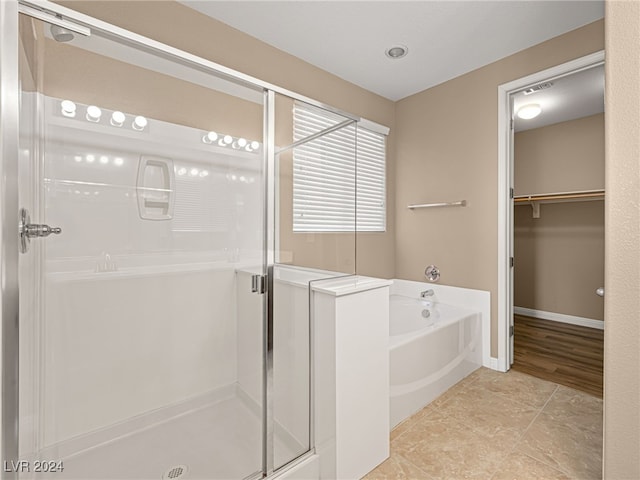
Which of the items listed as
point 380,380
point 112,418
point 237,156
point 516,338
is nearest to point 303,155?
point 237,156

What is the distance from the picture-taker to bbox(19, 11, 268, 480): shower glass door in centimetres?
108

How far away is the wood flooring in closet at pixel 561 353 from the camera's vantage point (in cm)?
227

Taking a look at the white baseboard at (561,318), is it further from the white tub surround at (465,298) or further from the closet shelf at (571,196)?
the white tub surround at (465,298)

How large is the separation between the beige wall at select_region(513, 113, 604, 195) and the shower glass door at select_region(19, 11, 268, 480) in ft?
12.2

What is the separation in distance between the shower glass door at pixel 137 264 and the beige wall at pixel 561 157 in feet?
12.2

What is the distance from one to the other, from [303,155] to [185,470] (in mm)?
1454

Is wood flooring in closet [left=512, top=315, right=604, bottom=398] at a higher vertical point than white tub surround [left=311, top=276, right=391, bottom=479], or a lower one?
lower

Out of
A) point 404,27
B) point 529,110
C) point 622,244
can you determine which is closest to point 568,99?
point 529,110

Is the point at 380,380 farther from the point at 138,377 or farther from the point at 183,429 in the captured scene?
the point at 138,377

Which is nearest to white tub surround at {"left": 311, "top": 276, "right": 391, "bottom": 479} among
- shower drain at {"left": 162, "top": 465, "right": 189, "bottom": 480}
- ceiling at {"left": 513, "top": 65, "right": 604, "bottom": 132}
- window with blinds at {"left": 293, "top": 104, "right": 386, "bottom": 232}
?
window with blinds at {"left": 293, "top": 104, "right": 386, "bottom": 232}

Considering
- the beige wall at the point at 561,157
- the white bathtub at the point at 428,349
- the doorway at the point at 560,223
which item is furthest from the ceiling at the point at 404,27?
the white bathtub at the point at 428,349

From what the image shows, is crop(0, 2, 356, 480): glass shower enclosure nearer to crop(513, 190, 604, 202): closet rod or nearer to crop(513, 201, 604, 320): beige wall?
crop(513, 190, 604, 202): closet rod

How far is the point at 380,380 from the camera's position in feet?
4.87

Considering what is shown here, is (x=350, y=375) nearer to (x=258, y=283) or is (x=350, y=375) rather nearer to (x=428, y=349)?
(x=258, y=283)
